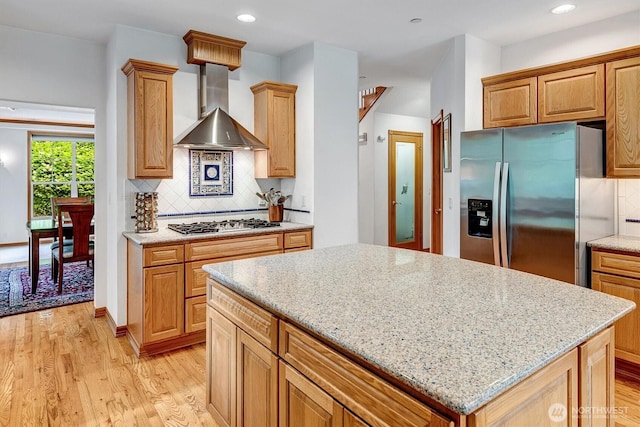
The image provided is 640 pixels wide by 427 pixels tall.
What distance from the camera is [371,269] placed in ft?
6.54

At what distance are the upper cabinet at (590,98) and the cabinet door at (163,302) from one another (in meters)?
3.07

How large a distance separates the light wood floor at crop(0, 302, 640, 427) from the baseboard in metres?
0.05

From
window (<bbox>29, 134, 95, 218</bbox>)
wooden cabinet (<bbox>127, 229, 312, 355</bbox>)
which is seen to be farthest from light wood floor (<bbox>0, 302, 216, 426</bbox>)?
window (<bbox>29, 134, 95, 218</bbox>)

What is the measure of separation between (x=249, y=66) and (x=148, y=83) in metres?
1.19

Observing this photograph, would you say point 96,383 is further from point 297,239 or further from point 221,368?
point 297,239

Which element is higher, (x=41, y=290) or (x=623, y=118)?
(x=623, y=118)

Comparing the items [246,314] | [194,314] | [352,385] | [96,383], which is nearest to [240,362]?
[246,314]

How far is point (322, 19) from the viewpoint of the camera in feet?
11.1

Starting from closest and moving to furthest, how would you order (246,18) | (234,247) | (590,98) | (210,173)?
Result: (590,98) < (246,18) < (234,247) < (210,173)

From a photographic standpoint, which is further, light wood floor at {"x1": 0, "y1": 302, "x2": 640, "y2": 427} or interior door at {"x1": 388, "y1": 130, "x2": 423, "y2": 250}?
interior door at {"x1": 388, "y1": 130, "x2": 423, "y2": 250}

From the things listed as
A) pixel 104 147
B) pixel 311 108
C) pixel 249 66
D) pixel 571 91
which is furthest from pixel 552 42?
pixel 104 147

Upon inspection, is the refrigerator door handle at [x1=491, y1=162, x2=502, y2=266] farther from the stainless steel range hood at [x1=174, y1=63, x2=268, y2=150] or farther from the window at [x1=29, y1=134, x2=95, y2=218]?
the window at [x1=29, y1=134, x2=95, y2=218]

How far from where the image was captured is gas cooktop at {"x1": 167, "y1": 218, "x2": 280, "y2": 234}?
3.45 meters

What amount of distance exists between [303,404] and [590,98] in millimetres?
3074
